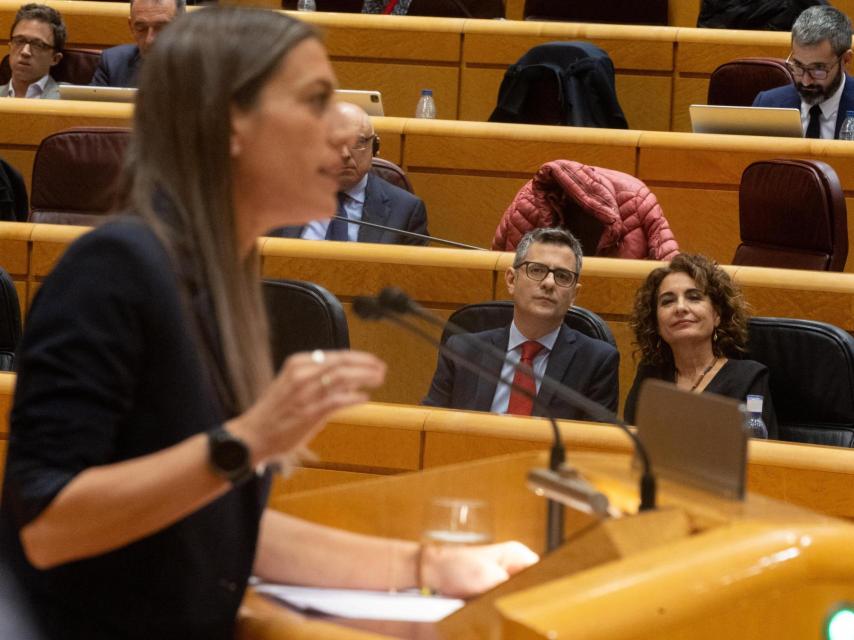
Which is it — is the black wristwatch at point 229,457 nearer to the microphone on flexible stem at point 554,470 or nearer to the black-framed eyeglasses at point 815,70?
the microphone on flexible stem at point 554,470

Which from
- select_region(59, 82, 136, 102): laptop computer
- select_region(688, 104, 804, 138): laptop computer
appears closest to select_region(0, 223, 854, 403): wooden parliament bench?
select_region(688, 104, 804, 138): laptop computer

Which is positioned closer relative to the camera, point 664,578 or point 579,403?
point 664,578

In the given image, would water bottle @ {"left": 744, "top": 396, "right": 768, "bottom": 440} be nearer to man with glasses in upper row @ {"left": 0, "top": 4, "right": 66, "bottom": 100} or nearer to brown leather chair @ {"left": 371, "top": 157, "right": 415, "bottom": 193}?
brown leather chair @ {"left": 371, "top": 157, "right": 415, "bottom": 193}

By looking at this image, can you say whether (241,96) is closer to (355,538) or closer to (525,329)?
(355,538)

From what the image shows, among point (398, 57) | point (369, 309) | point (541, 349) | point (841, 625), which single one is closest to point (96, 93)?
point (398, 57)

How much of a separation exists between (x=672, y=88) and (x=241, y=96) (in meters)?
3.72

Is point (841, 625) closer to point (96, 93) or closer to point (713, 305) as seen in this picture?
point (713, 305)

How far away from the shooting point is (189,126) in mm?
815

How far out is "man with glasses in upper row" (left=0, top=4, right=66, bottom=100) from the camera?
13.5ft

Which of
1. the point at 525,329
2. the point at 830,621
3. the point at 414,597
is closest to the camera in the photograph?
the point at 830,621

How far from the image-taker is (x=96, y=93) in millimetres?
3836

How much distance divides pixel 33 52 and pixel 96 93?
438 millimetres

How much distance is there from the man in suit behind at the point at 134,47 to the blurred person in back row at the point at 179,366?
3255 mm

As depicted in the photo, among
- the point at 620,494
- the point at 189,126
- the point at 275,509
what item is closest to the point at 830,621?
the point at 620,494
